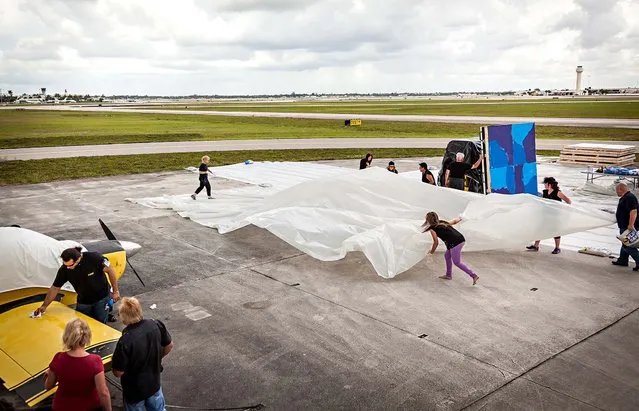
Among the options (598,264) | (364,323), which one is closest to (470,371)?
(364,323)

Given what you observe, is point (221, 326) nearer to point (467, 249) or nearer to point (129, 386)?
point (129, 386)

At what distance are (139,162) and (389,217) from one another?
826 inches

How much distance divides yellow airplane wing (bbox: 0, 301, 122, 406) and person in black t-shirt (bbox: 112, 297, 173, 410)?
103cm

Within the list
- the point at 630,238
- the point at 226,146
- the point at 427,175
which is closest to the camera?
the point at 630,238

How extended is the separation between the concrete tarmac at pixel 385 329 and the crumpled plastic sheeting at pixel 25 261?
71.7 inches

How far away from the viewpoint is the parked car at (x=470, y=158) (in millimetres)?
17000

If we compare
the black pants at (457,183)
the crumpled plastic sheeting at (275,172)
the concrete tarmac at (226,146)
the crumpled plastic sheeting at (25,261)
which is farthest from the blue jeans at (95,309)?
the concrete tarmac at (226,146)

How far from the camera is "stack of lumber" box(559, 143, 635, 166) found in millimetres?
25594

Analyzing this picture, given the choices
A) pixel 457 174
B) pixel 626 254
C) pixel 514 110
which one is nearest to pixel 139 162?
pixel 457 174

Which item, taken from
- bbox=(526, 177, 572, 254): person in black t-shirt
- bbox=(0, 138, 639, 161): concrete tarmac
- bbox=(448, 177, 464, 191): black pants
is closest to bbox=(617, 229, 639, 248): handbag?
bbox=(526, 177, 572, 254): person in black t-shirt

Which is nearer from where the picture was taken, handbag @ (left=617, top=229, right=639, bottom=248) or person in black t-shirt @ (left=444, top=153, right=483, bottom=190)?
handbag @ (left=617, top=229, right=639, bottom=248)

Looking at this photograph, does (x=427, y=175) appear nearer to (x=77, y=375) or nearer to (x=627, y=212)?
(x=627, y=212)

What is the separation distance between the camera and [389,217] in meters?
12.6

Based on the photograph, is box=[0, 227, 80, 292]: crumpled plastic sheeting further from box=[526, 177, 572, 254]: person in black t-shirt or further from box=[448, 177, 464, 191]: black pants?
box=[448, 177, 464, 191]: black pants
